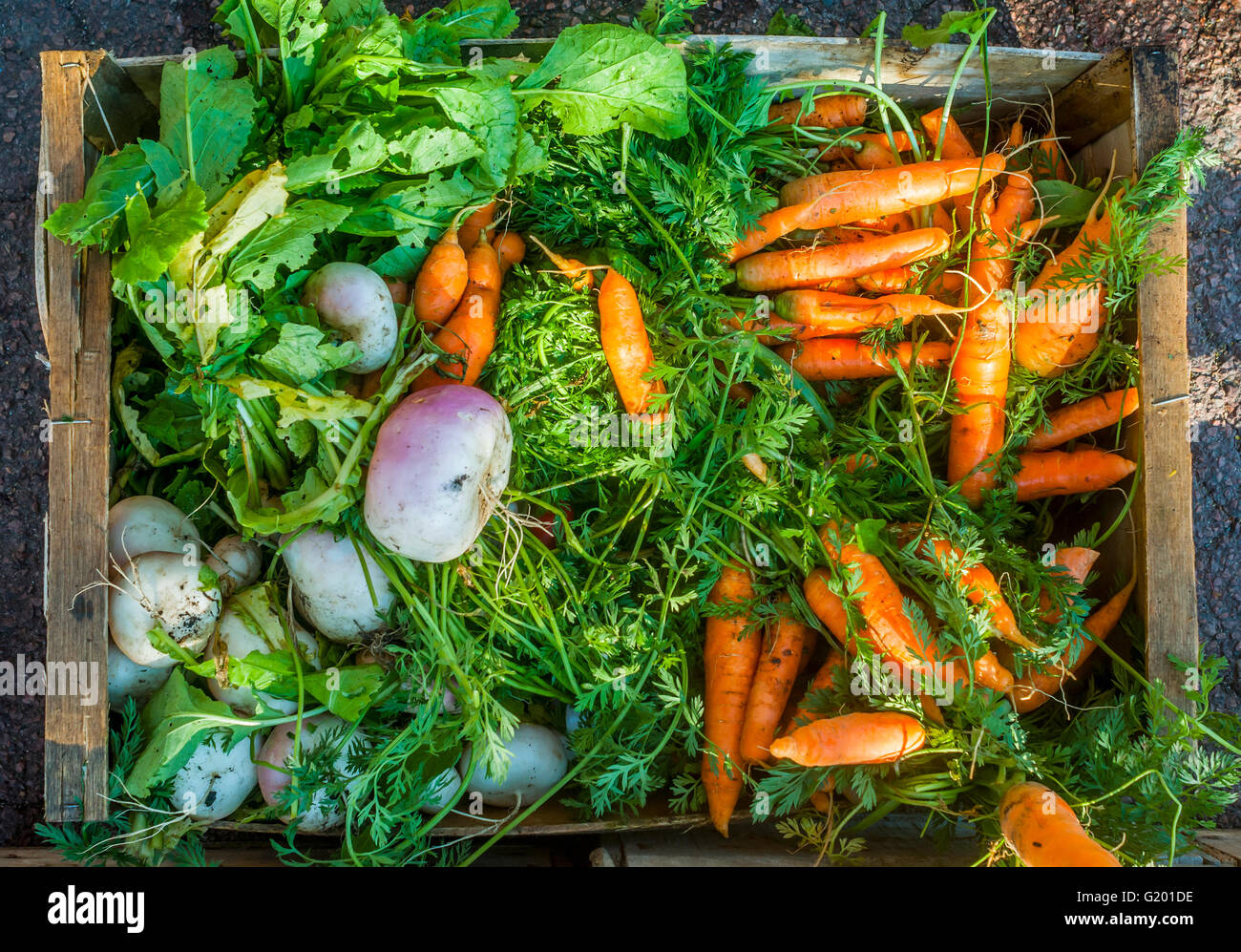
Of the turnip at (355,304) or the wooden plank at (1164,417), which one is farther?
the wooden plank at (1164,417)

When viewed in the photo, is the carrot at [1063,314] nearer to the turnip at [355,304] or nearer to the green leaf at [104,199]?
the turnip at [355,304]

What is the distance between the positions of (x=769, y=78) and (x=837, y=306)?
0.63m

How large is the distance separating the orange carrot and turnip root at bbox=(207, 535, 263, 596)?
5.02 ft

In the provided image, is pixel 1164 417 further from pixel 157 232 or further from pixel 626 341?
pixel 157 232

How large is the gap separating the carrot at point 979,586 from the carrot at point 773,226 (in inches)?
35.6

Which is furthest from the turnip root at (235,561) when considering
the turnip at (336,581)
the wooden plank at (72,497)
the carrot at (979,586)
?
the carrot at (979,586)

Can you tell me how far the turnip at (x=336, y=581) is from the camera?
1856 mm

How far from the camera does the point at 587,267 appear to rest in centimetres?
199

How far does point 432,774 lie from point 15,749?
1478 millimetres

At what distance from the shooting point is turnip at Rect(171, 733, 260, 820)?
6.21ft

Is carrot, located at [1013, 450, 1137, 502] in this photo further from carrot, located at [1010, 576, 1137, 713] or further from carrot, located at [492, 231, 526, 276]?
carrot, located at [492, 231, 526, 276]

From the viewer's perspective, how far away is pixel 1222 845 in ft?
7.05
